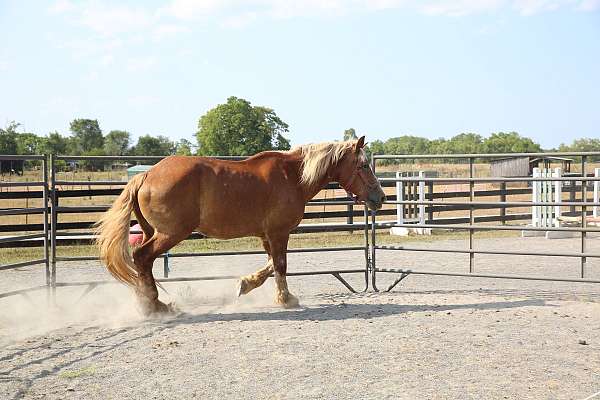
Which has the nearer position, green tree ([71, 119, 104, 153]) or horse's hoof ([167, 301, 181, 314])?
horse's hoof ([167, 301, 181, 314])

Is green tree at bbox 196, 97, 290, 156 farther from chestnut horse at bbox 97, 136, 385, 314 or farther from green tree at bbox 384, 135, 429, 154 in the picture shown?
chestnut horse at bbox 97, 136, 385, 314

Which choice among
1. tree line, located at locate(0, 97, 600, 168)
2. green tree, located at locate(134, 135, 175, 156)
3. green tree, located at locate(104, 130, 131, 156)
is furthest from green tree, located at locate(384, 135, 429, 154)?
green tree, located at locate(104, 130, 131, 156)

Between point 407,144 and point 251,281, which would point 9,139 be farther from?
point 251,281

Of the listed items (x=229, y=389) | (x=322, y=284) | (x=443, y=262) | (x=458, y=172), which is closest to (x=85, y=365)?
(x=229, y=389)

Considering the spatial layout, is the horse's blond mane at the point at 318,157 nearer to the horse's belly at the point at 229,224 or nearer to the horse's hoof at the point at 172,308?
the horse's belly at the point at 229,224

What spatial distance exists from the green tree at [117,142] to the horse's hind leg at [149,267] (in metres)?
84.1

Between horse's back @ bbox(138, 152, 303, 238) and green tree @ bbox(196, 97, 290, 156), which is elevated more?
green tree @ bbox(196, 97, 290, 156)

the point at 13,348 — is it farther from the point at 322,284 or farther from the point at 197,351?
the point at 322,284

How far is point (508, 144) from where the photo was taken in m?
60.6

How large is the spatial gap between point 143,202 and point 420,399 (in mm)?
3397

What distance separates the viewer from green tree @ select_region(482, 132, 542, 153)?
5916cm

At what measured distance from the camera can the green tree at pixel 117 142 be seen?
88.9 m

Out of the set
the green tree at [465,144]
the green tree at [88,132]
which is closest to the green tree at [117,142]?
the green tree at [88,132]

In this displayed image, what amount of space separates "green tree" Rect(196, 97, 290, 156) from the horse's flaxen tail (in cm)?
5145
